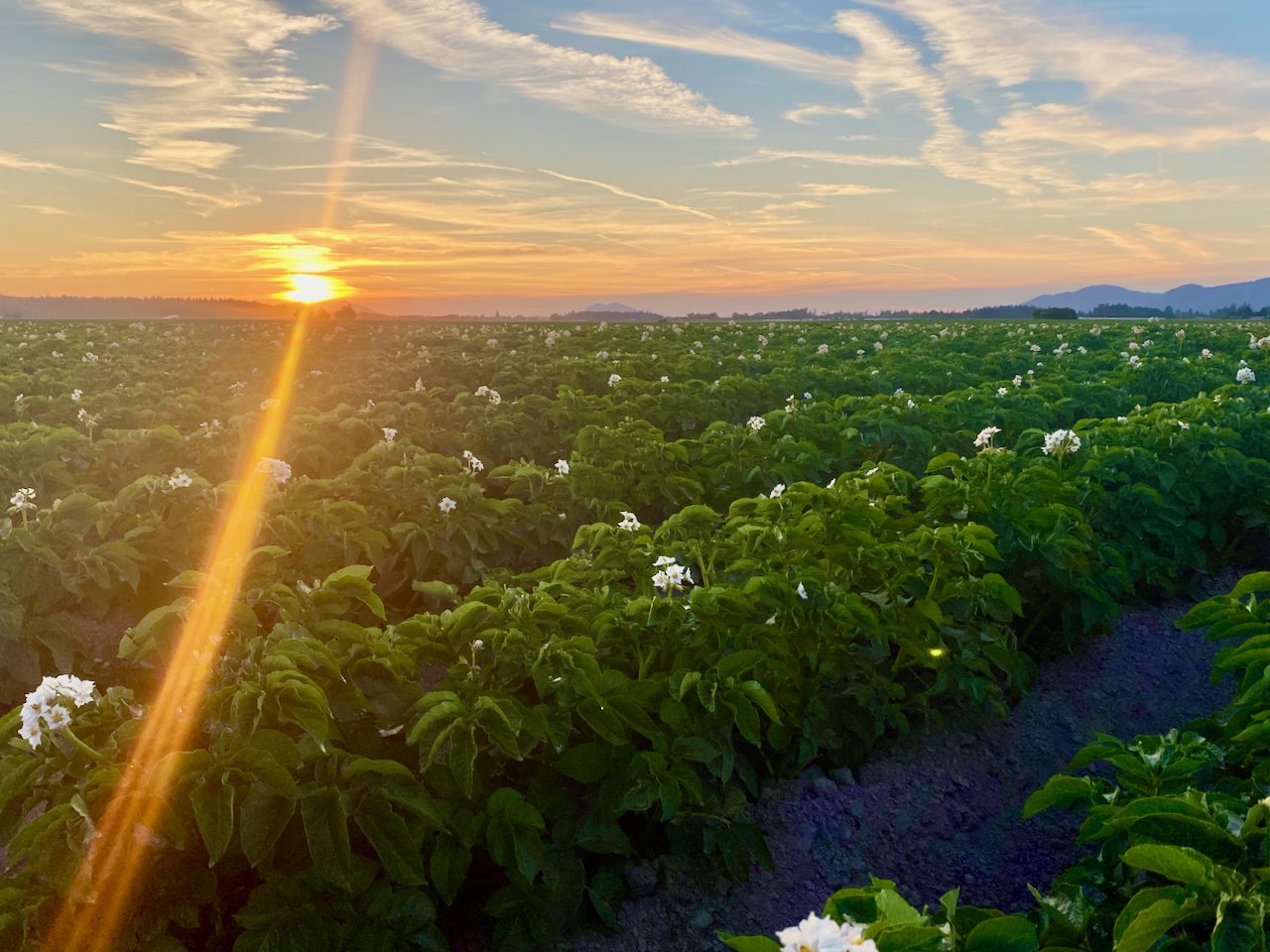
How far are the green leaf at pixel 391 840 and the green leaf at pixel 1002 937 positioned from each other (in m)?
1.93

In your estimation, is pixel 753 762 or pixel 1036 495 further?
pixel 1036 495

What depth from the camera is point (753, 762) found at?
15.6ft

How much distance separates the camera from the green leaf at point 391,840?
3180mm

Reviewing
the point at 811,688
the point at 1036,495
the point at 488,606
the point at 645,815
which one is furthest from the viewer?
the point at 1036,495

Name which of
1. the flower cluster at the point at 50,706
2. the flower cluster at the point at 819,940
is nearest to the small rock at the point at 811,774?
the flower cluster at the point at 819,940

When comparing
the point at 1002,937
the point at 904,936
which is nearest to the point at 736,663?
the point at 1002,937

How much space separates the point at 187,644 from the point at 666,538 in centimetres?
266

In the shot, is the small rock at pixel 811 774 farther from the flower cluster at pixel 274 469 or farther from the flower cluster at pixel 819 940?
the flower cluster at pixel 274 469

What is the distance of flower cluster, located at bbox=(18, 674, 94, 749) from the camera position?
304 centimetres

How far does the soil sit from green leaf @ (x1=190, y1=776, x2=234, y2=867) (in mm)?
1657

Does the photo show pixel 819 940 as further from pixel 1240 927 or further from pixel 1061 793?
pixel 1061 793

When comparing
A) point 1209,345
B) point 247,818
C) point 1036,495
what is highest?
point 1209,345

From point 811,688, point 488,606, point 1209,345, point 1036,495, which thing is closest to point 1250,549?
point 1036,495

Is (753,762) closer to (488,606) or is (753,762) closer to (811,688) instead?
(811,688)
